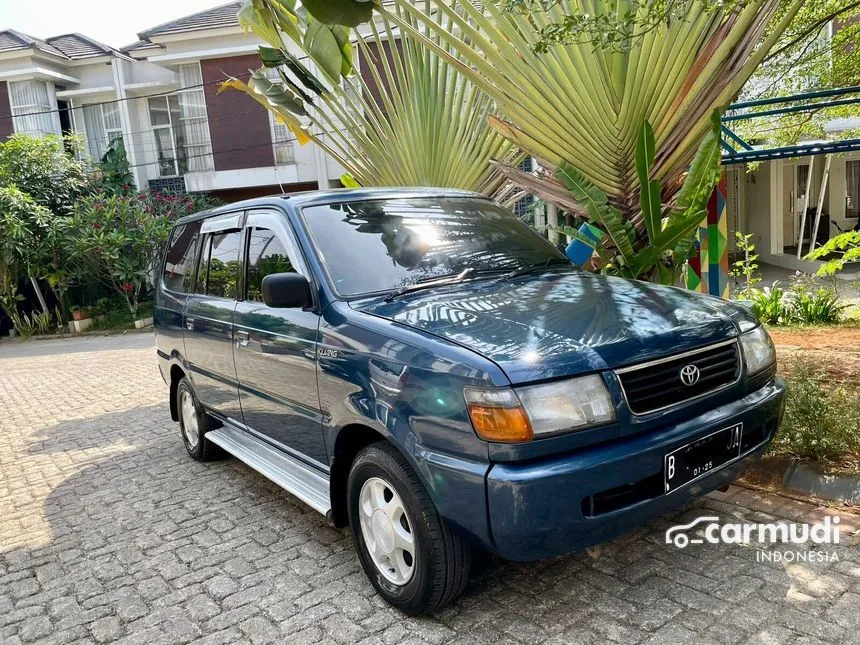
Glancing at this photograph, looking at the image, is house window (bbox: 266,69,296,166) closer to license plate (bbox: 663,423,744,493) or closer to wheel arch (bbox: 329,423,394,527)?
wheel arch (bbox: 329,423,394,527)

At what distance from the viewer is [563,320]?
2.97 m

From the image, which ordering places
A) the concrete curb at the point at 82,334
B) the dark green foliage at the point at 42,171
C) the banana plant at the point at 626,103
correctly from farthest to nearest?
the concrete curb at the point at 82,334 → the dark green foliage at the point at 42,171 → the banana plant at the point at 626,103

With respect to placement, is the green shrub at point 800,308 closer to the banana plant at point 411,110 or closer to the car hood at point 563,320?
the banana plant at point 411,110

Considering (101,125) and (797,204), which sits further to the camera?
(101,125)

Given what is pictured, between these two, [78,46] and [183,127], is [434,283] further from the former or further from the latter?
[78,46]

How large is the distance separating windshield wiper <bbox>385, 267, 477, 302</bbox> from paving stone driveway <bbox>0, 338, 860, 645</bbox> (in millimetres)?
1362

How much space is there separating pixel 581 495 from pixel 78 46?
27.1 metres

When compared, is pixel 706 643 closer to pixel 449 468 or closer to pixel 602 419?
pixel 602 419

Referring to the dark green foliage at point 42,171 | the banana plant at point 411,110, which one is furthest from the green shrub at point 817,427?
the dark green foliage at point 42,171

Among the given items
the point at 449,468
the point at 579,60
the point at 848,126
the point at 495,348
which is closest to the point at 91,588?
the point at 449,468

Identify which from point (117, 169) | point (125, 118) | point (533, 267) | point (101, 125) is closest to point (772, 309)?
point (533, 267)

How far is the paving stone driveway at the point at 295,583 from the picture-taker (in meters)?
2.88

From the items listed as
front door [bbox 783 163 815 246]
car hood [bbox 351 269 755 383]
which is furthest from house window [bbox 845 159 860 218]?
car hood [bbox 351 269 755 383]

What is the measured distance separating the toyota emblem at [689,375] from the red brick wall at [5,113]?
24.8m
